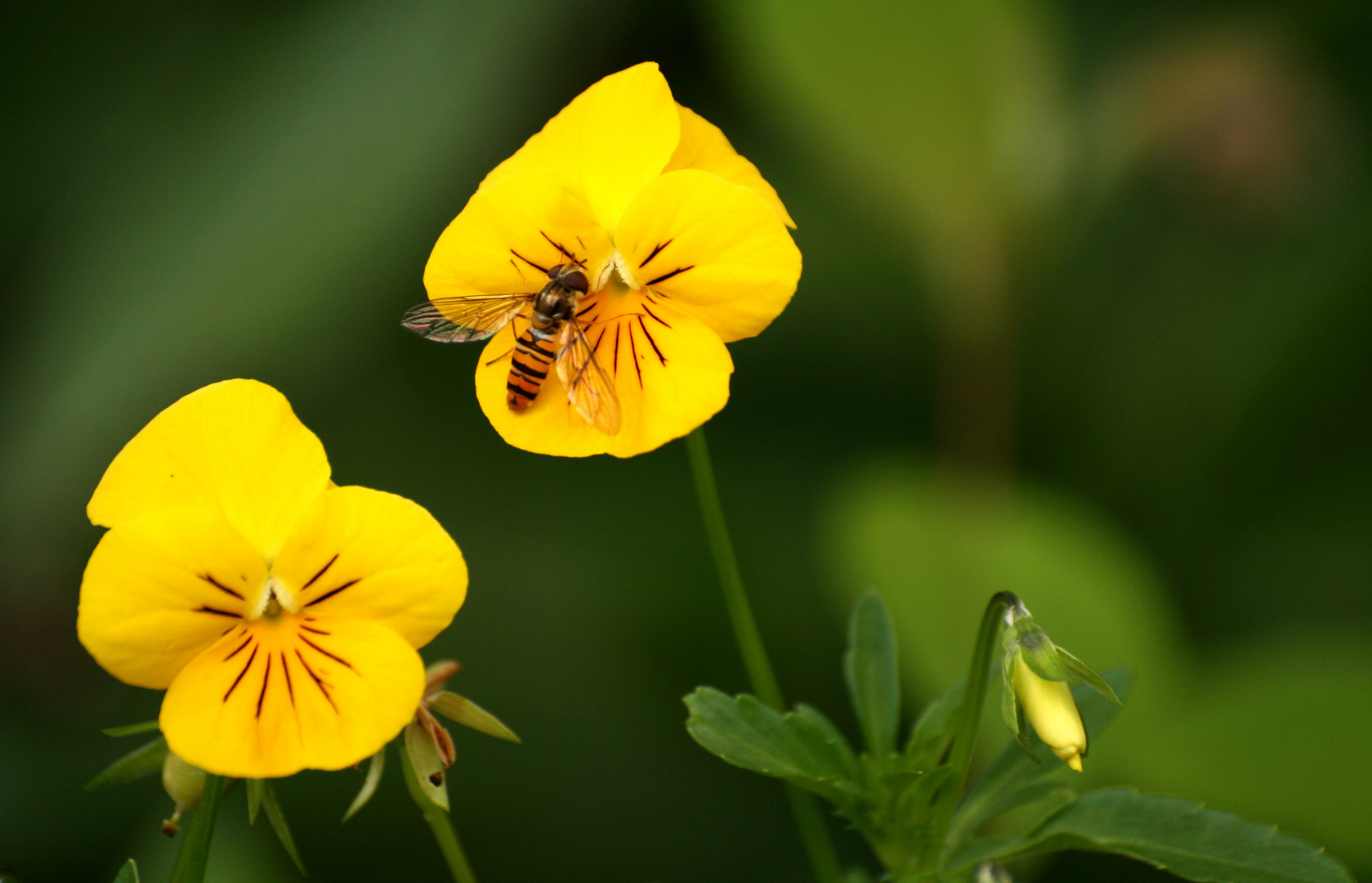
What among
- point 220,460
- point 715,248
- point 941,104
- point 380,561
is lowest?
point 380,561

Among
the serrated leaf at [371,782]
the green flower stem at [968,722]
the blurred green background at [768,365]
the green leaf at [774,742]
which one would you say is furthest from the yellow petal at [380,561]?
the blurred green background at [768,365]

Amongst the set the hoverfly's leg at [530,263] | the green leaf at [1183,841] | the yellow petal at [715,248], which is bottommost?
the green leaf at [1183,841]

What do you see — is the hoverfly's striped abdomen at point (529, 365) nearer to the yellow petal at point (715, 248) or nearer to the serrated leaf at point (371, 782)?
the yellow petal at point (715, 248)

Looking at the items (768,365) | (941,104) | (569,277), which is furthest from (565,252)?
(941,104)

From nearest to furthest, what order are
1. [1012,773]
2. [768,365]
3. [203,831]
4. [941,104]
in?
[203,831]
[1012,773]
[941,104]
[768,365]

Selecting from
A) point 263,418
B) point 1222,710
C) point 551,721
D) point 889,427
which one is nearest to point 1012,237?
point 889,427

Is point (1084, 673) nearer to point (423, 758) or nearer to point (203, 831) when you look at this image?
point (423, 758)
